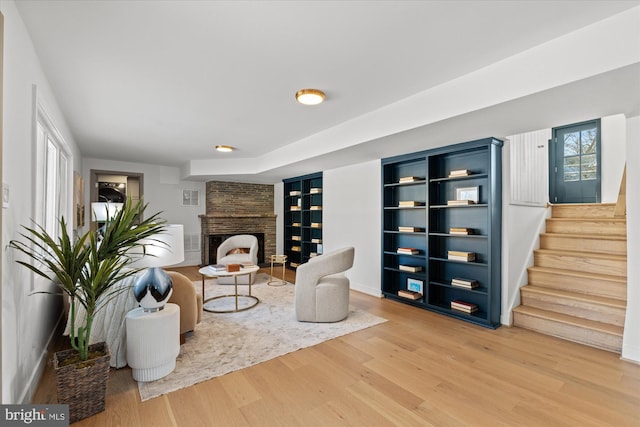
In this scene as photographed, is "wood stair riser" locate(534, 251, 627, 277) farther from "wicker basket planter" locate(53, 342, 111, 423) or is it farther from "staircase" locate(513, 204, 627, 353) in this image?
"wicker basket planter" locate(53, 342, 111, 423)

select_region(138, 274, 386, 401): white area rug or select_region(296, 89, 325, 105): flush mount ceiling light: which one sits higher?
select_region(296, 89, 325, 105): flush mount ceiling light

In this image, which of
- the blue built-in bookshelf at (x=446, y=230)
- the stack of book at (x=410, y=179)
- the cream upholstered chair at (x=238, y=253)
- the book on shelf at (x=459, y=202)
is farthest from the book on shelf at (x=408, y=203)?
the cream upholstered chair at (x=238, y=253)

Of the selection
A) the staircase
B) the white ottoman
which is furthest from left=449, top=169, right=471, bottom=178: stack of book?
the white ottoman

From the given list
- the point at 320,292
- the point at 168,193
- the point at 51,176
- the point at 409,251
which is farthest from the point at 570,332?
the point at 168,193

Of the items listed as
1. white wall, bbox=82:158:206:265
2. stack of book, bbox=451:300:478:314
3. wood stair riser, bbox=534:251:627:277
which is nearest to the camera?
wood stair riser, bbox=534:251:627:277

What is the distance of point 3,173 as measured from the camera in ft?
5.08

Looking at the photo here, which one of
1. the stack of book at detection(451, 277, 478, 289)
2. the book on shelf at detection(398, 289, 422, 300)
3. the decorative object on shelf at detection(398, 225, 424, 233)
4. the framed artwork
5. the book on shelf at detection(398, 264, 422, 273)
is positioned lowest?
the book on shelf at detection(398, 289, 422, 300)

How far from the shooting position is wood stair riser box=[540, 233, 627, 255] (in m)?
3.47

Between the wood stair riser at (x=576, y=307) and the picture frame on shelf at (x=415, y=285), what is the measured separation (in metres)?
1.18

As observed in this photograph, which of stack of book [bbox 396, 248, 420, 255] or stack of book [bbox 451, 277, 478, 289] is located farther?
stack of book [bbox 396, 248, 420, 255]

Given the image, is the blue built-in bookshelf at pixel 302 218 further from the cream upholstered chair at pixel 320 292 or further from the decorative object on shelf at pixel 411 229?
the cream upholstered chair at pixel 320 292

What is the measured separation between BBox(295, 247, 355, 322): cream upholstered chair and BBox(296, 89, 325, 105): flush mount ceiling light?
1.72m

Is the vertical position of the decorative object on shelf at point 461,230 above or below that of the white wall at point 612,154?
below

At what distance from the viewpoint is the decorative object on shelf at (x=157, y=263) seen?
2.19 metres
